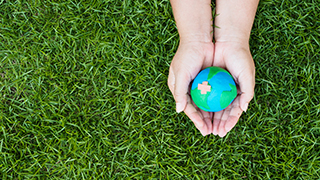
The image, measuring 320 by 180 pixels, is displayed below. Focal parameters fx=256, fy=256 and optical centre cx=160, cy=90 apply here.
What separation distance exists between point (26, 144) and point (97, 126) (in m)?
0.85

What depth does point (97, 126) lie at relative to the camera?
2961 millimetres

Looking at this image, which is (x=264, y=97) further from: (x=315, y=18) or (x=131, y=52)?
(x=131, y=52)

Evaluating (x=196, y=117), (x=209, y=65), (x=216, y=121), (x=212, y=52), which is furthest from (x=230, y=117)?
(x=212, y=52)

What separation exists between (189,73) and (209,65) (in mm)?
306

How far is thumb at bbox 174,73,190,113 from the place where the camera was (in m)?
2.46

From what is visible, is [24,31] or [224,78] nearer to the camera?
[224,78]

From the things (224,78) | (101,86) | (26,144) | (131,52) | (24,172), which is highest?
(224,78)

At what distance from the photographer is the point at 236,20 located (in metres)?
2.57

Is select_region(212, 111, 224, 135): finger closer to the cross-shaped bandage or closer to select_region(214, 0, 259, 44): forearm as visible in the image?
the cross-shaped bandage

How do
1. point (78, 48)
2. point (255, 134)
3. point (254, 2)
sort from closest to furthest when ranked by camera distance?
point (254, 2), point (255, 134), point (78, 48)

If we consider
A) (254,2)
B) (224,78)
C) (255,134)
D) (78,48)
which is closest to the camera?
(224,78)

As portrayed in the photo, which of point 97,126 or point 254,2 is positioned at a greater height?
point 254,2

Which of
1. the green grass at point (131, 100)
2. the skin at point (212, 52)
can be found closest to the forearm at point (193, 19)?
the skin at point (212, 52)

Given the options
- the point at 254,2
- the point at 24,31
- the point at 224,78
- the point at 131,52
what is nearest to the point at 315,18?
the point at 254,2
